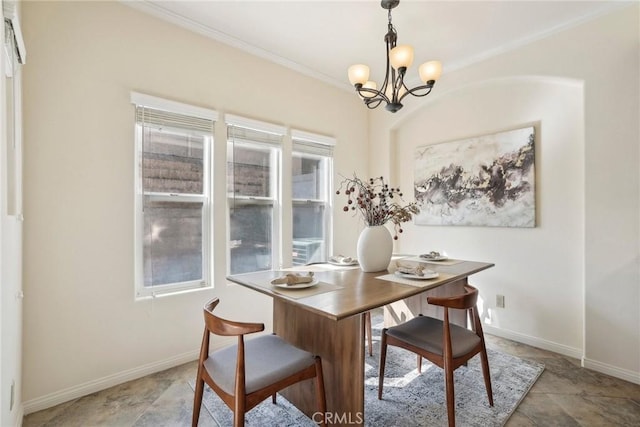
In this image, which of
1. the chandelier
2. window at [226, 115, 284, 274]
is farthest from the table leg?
the chandelier

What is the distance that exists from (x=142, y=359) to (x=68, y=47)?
228cm

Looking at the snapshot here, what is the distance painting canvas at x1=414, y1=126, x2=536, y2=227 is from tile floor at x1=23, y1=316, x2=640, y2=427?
4.41 ft

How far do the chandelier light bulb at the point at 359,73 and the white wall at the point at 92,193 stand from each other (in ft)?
4.32

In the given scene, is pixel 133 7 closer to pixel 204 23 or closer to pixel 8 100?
pixel 204 23

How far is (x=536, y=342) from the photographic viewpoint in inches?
115

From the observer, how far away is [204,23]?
2662mm

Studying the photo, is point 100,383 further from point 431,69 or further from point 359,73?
point 431,69

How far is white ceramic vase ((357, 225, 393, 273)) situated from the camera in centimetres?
217

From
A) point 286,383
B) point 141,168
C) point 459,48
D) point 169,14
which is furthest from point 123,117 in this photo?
point 459,48

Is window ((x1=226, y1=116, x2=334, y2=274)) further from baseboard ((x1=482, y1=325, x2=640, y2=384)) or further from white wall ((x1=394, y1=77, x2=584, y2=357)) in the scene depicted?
baseboard ((x1=482, y1=325, x2=640, y2=384))

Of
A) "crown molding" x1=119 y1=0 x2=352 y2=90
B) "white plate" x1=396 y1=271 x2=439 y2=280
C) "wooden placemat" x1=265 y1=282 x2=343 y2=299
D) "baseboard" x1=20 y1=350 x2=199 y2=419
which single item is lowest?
"baseboard" x1=20 y1=350 x2=199 y2=419

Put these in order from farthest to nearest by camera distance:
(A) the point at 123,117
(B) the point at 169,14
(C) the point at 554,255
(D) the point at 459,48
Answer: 1. (D) the point at 459,48
2. (C) the point at 554,255
3. (B) the point at 169,14
4. (A) the point at 123,117

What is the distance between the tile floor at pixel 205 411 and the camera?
6.18 ft

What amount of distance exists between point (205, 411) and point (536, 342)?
9.48ft
